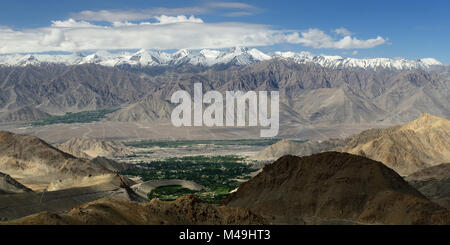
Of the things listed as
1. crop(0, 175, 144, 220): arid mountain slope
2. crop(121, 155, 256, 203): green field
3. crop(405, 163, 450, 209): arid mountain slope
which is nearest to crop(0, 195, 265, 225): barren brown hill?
crop(0, 175, 144, 220): arid mountain slope

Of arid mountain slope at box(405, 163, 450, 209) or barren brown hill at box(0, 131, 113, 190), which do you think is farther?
barren brown hill at box(0, 131, 113, 190)

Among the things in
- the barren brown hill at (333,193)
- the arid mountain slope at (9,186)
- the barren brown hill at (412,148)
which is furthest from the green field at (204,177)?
the barren brown hill at (412,148)

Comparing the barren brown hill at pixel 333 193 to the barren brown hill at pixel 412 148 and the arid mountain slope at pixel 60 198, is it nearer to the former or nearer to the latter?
the arid mountain slope at pixel 60 198

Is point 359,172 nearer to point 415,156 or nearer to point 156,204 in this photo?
point 156,204

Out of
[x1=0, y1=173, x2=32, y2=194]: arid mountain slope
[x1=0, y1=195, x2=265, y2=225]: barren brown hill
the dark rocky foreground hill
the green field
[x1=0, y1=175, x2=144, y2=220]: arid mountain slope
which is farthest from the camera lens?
the dark rocky foreground hill

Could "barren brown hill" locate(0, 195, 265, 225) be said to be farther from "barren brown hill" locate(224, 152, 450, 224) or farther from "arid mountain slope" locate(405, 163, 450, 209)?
"arid mountain slope" locate(405, 163, 450, 209)
